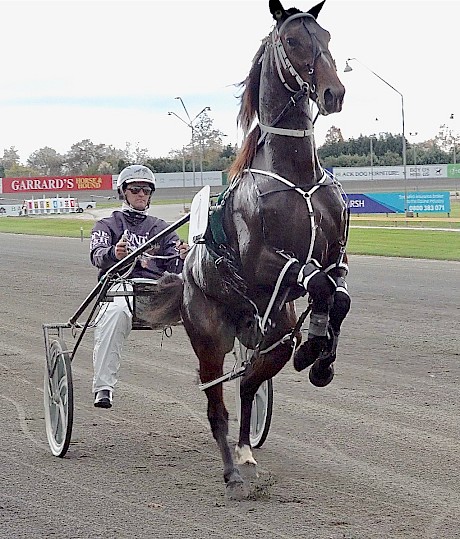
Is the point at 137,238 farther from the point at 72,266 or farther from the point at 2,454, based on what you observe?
the point at 72,266

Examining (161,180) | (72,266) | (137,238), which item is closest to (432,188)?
(161,180)

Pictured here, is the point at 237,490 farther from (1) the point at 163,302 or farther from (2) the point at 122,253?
(2) the point at 122,253

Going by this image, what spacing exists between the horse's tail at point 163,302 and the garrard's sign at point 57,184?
58006 mm

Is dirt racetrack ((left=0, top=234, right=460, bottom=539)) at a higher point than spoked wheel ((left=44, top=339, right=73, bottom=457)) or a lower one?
lower

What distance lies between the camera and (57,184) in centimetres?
6462

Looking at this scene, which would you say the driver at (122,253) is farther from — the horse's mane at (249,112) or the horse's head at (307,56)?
the horse's head at (307,56)

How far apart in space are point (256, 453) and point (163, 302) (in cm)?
98

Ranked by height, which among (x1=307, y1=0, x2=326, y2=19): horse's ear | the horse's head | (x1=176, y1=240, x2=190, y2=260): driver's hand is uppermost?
(x1=307, y1=0, x2=326, y2=19): horse's ear

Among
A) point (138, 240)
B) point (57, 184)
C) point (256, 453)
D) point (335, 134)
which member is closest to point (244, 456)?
point (256, 453)

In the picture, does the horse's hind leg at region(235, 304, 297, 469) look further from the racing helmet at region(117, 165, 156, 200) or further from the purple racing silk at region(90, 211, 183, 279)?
the racing helmet at region(117, 165, 156, 200)

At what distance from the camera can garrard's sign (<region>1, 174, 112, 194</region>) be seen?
207ft

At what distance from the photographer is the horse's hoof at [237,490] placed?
174 inches

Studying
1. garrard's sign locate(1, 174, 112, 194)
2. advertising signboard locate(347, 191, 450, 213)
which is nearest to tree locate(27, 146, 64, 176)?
garrard's sign locate(1, 174, 112, 194)

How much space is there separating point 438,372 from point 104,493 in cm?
371
